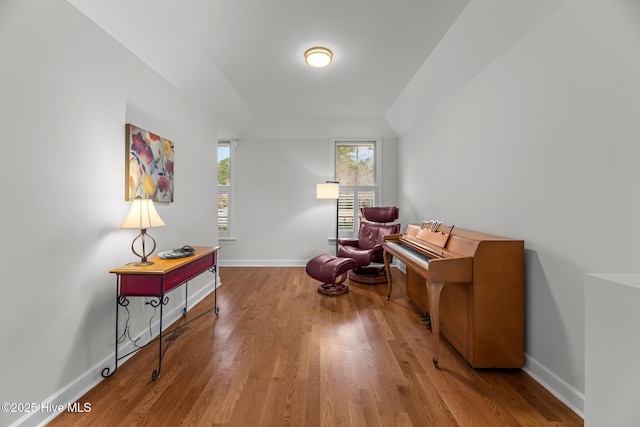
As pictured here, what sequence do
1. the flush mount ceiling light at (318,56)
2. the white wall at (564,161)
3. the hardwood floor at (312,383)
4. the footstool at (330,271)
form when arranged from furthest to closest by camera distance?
the footstool at (330,271), the flush mount ceiling light at (318,56), the hardwood floor at (312,383), the white wall at (564,161)

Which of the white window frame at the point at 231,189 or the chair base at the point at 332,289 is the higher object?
the white window frame at the point at 231,189

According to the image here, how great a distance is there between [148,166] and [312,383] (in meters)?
2.22

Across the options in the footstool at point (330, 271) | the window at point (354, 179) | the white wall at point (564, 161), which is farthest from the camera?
the window at point (354, 179)

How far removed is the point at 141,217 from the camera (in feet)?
6.24

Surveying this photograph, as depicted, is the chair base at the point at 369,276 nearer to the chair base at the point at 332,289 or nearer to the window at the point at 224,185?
the chair base at the point at 332,289

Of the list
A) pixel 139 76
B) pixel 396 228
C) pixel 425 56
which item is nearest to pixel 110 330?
pixel 139 76

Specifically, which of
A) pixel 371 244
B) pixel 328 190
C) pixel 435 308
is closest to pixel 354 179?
pixel 328 190

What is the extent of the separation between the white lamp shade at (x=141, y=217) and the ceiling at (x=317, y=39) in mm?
1614

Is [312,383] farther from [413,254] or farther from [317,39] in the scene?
[317,39]

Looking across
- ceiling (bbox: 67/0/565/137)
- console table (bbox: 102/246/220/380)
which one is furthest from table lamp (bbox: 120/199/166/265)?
ceiling (bbox: 67/0/565/137)

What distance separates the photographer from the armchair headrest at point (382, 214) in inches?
164

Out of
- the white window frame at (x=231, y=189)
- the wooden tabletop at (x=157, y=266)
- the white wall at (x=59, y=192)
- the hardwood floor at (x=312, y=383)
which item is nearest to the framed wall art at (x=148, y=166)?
the white wall at (x=59, y=192)

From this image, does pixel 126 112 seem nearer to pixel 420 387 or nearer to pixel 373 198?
pixel 420 387

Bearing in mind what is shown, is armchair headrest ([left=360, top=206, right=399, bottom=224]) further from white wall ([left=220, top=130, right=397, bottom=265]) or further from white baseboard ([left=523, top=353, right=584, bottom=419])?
white baseboard ([left=523, top=353, right=584, bottom=419])
